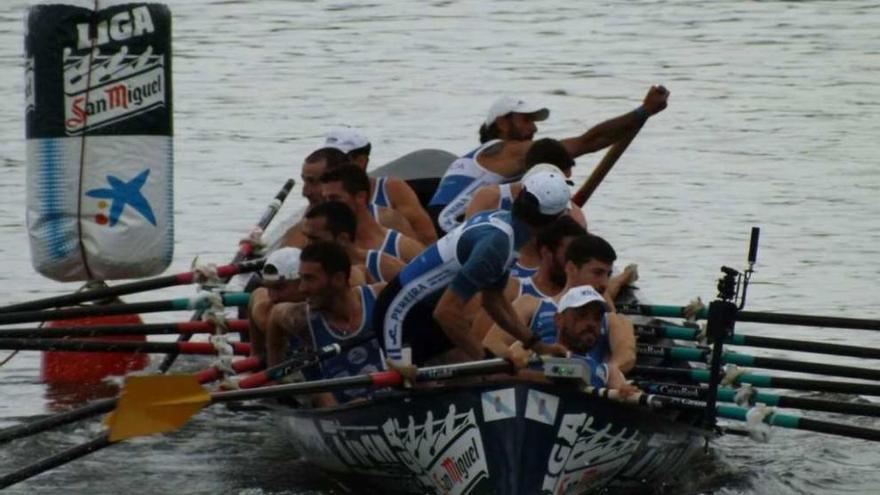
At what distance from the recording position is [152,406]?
32.3 feet

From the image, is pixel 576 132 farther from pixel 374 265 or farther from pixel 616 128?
pixel 374 265

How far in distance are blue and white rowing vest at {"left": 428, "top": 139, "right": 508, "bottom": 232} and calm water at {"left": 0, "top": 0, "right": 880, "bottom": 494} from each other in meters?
1.70

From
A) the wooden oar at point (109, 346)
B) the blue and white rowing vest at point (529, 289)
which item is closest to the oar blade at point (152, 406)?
the wooden oar at point (109, 346)

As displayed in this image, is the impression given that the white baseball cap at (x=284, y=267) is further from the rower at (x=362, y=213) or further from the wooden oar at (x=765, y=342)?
the wooden oar at (x=765, y=342)

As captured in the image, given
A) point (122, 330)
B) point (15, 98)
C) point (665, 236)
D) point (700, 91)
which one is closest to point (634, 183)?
point (665, 236)

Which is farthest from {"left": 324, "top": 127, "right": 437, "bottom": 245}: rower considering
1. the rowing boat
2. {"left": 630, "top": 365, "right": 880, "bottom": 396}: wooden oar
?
the rowing boat

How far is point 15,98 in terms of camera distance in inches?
947

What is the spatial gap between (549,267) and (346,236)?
124cm

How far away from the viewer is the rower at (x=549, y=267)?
33.8 ft

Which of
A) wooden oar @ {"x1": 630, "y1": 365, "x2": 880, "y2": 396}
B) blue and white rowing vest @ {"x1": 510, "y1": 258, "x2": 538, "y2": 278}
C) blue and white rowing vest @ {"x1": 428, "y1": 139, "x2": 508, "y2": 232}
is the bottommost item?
wooden oar @ {"x1": 630, "y1": 365, "x2": 880, "y2": 396}

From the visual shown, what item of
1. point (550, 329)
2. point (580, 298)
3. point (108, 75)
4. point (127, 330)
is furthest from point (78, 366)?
point (580, 298)

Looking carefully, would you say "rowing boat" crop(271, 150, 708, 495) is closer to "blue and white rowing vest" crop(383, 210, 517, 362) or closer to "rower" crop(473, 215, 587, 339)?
"blue and white rowing vest" crop(383, 210, 517, 362)

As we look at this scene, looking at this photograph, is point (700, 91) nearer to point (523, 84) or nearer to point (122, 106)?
point (523, 84)

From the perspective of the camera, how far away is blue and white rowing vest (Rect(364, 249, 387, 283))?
11164 mm
